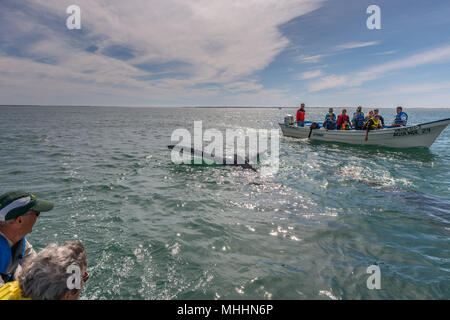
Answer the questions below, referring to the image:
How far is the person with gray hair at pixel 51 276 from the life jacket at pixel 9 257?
1034 millimetres

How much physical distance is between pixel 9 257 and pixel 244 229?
4.98 m

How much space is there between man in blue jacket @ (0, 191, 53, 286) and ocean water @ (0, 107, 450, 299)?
1.64m

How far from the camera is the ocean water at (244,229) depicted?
443cm

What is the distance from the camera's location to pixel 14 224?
2.66 metres

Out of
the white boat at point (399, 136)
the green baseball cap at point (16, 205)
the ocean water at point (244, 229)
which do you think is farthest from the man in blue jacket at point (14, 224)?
the white boat at point (399, 136)

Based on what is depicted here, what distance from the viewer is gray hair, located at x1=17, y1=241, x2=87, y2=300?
72.3 inches

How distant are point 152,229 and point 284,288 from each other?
12.3 ft

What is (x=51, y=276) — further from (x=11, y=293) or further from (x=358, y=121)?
(x=358, y=121)
